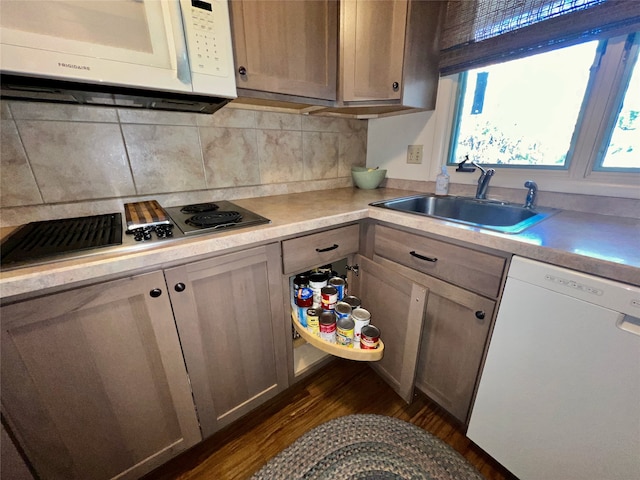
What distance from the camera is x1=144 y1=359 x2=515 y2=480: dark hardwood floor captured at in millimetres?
A: 976

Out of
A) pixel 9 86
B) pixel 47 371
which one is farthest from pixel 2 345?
pixel 9 86

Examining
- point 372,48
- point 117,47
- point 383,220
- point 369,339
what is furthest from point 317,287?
point 372,48

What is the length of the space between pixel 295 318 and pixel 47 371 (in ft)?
2.45

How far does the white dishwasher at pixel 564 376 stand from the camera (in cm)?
61

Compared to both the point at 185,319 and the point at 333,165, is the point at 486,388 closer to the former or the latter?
the point at 185,319

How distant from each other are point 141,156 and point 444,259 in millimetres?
1334

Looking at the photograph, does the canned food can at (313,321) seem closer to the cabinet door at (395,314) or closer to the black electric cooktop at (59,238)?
the cabinet door at (395,314)

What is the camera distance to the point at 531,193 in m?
1.11

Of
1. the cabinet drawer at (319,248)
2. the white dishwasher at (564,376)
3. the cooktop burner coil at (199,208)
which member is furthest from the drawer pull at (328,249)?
the white dishwasher at (564,376)

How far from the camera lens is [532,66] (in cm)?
115

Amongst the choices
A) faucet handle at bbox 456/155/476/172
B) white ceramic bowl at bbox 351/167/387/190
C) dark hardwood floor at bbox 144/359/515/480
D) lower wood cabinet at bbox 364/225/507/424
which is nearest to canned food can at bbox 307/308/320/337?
lower wood cabinet at bbox 364/225/507/424

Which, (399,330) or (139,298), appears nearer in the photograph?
(139,298)

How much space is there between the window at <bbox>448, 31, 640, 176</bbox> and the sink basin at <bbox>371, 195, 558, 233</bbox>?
0.24 meters

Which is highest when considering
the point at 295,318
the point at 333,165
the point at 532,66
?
the point at 532,66
